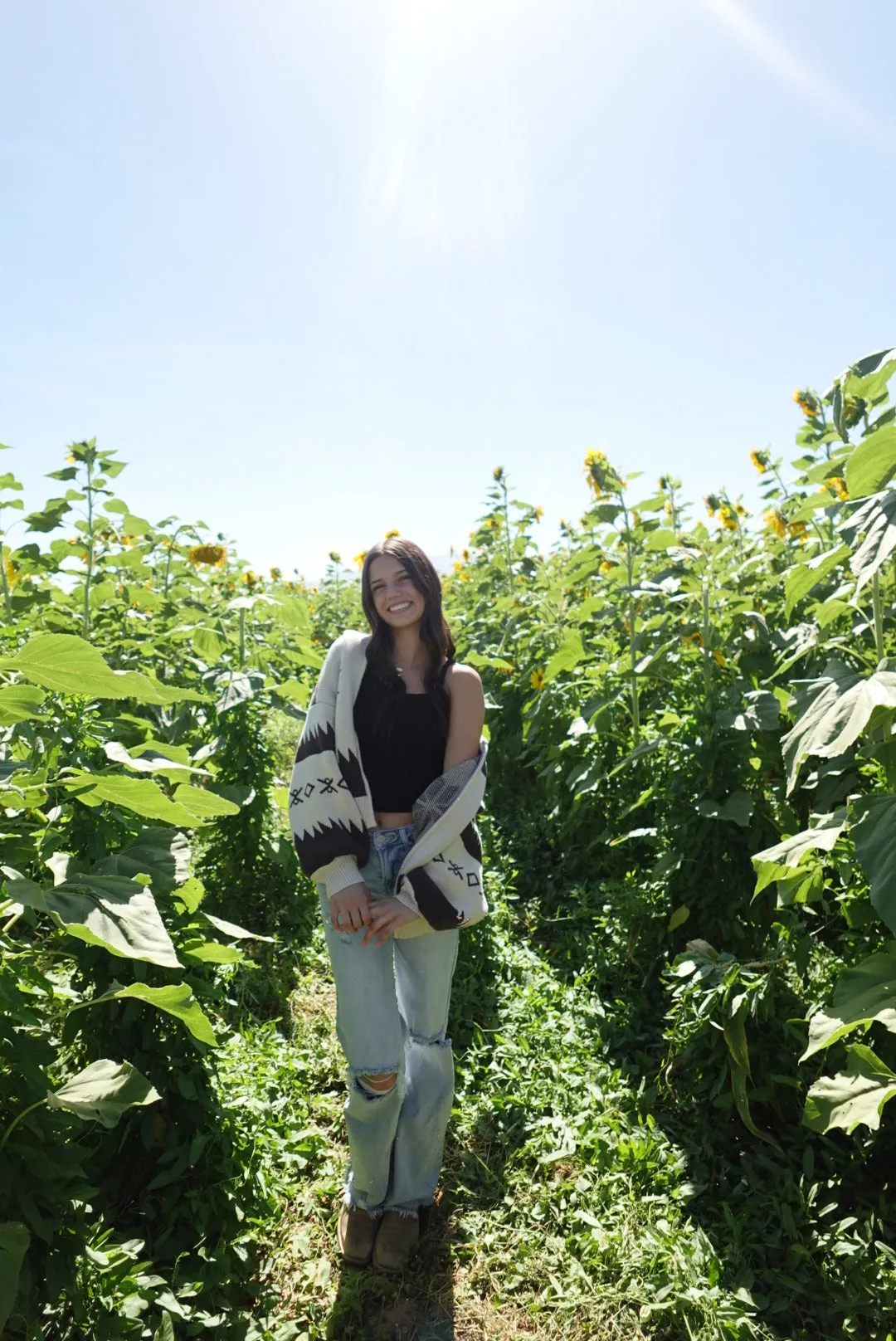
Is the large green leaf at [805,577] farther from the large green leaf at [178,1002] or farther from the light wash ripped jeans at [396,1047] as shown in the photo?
the large green leaf at [178,1002]

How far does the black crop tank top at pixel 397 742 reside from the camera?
2.23m

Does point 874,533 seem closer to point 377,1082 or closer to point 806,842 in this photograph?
point 806,842

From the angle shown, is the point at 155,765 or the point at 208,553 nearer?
the point at 155,765

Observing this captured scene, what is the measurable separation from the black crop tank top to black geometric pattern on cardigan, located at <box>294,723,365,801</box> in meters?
0.06

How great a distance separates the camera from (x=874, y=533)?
137cm

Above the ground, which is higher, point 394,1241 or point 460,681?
point 460,681

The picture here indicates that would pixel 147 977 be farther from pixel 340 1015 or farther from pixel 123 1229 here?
pixel 123 1229

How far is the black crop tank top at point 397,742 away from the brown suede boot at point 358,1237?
3.19ft

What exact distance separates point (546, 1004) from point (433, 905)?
126cm

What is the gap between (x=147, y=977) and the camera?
1977 mm

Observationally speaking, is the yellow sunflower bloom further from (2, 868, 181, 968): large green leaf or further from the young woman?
(2, 868, 181, 968): large green leaf

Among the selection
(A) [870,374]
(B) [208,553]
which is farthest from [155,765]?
(B) [208,553]

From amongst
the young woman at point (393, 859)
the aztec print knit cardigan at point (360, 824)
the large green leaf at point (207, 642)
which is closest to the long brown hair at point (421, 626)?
the young woman at point (393, 859)

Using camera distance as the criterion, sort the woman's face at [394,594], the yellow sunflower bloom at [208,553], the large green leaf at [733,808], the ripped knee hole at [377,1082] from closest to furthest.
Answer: the ripped knee hole at [377,1082]
the woman's face at [394,594]
the large green leaf at [733,808]
the yellow sunflower bloom at [208,553]
